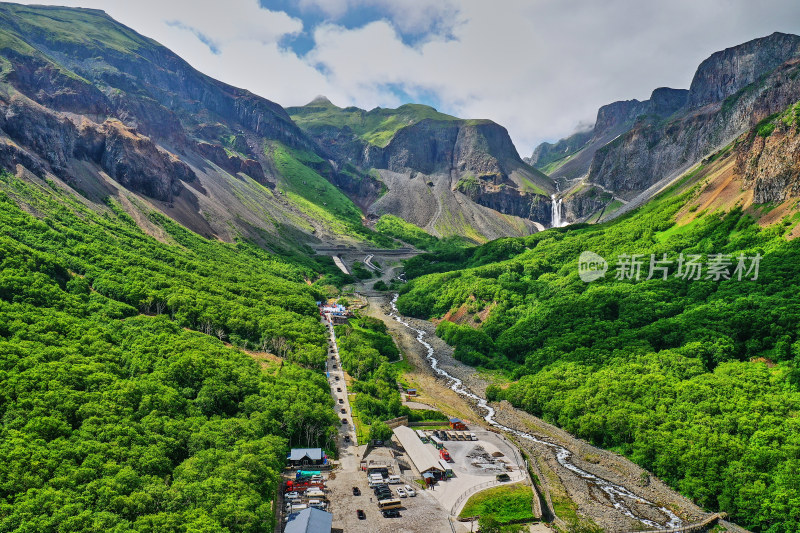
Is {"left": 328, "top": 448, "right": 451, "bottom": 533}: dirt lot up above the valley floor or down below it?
below

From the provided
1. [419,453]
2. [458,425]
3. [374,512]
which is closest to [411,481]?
[419,453]

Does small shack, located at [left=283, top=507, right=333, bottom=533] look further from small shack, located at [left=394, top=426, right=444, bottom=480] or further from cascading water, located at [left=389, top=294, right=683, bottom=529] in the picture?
cascading water, located at [left=389, top=294, right=683, bottom=529]

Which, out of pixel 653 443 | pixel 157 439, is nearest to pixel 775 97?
pixel 653 443

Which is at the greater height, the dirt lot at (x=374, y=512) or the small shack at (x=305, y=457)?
the small shack at (x=305, y=457)

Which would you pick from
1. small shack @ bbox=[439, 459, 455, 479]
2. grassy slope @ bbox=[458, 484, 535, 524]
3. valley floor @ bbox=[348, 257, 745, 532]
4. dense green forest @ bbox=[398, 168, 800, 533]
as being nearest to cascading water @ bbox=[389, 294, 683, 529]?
valley floor @ bbox=[348, 257, 745, 532]

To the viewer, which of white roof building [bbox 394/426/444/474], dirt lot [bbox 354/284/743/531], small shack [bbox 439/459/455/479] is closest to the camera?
dirt lot [bbox 354/284/743/531]

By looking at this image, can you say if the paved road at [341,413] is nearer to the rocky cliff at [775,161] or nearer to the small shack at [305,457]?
the small shack at [305,457]

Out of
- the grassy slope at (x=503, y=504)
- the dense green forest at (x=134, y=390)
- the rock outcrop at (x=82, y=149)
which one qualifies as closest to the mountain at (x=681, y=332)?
the grassy slope at (x=503, y=504)
